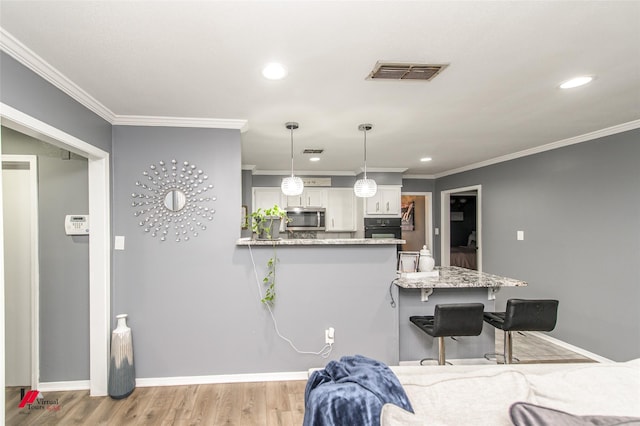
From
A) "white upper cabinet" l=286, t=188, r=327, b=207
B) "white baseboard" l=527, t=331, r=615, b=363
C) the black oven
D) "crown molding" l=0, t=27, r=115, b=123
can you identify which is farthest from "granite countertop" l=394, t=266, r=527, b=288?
"white upper cabinet" l=286, t=188, r=327, b=207

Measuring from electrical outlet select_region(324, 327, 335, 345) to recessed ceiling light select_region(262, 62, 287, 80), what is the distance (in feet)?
7.06

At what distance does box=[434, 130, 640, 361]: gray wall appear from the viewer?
3.09 meters

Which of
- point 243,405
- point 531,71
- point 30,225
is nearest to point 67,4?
point 30,225

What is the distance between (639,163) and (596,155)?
43cm

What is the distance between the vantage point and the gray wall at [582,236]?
3090 millimetres

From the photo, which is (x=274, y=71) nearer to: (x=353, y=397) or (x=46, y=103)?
(x=46, y=103)

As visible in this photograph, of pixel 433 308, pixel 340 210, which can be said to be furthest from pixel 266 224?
pixel 340 210

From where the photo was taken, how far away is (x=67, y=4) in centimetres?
137

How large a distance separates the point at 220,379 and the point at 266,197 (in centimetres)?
341

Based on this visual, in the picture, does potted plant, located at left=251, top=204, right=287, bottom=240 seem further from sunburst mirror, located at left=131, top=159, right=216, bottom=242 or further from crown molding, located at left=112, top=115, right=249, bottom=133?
crown molding, located at left=112, top=115, right=249, bottom=133

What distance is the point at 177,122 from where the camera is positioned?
9.12 ft

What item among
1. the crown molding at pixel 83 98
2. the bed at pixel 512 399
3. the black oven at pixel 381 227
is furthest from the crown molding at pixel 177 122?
the black oven at pixel 381 227

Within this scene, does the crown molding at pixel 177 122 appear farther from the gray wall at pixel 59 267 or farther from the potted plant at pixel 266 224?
the potted plant at pixel 266 224

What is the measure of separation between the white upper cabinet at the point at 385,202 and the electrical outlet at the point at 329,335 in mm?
2983
